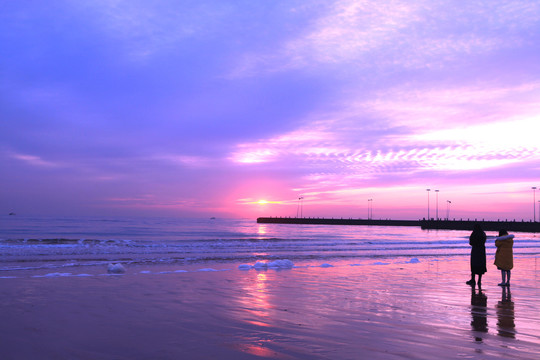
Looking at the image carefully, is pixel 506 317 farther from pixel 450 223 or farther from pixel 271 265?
pixel 450 223

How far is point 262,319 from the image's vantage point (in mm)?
7141

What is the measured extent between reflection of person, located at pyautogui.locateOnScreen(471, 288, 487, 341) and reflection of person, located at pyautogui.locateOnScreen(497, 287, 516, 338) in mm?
229

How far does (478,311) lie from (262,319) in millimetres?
4218

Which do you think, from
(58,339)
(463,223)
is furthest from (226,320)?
(463,223)

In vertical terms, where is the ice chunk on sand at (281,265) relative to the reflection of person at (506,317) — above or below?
below

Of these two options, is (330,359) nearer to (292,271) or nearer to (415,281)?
(415,281)

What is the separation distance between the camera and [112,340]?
19.0 feet

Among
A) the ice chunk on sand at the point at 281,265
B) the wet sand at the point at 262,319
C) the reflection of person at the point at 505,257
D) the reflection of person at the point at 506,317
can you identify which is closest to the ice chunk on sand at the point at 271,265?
the ice chunk on sand at the point at 281,265

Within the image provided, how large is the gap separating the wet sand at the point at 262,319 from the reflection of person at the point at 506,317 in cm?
2

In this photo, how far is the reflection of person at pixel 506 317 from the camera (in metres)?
6.35

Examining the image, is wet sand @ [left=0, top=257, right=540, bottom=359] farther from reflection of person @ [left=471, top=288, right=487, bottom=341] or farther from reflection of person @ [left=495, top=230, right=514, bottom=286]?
reflection of person @ [left=495, top=230, right=514, bottom=286]

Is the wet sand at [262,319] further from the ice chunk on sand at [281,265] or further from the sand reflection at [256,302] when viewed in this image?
the ice chunk on sand at [281,265]

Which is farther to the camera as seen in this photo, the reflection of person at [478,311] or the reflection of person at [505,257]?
the reflection of person at [505,257]

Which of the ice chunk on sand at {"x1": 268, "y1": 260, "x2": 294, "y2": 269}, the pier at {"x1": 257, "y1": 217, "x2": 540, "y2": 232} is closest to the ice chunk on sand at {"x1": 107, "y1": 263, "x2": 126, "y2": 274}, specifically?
the ice chunk on sand at {"x1": 268, "y1": 260, "x2": 294, "y2": 269}
